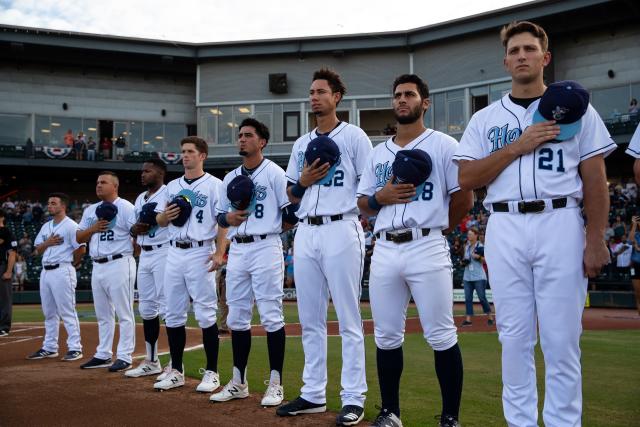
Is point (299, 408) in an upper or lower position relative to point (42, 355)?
upper

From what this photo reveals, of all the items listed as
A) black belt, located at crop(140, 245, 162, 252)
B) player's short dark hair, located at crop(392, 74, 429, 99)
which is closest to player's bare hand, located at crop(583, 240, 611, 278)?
player's short dark hair, located at crop(392, 74, 429, 99)

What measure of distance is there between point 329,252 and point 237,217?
50.4 inches

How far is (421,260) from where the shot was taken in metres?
4.27

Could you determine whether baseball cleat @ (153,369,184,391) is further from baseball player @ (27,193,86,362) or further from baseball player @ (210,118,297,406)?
baseball player @ (27,193,86,362)

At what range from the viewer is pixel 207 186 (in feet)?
22.5

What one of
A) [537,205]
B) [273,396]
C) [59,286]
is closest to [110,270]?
[59,286]

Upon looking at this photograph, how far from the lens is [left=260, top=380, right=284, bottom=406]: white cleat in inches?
212

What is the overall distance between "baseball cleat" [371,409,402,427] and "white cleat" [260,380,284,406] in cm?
126

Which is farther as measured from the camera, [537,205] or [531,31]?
[531,31]

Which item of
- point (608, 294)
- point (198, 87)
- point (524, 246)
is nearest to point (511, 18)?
point (608, 294)

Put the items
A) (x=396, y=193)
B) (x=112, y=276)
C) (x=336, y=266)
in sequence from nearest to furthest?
(x=396, y=193)
(x=336, y=266)
(x=112, y=276)

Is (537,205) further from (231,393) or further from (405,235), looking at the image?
(231,393)

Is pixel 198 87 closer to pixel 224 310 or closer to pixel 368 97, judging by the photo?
pixel 368 97

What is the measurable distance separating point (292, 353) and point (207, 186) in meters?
3.19
